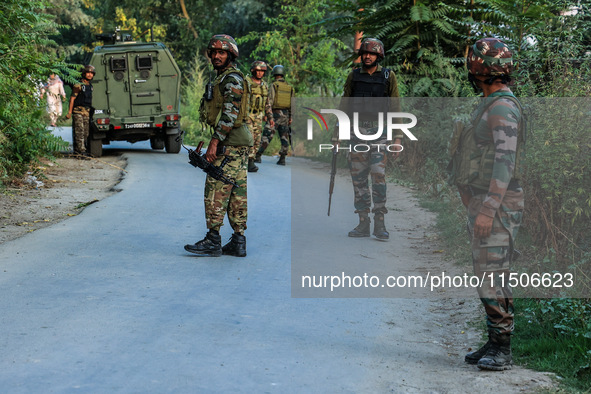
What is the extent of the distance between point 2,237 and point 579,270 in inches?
225

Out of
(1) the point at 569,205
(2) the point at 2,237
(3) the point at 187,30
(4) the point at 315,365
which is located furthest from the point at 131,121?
(3) the point at 187,30

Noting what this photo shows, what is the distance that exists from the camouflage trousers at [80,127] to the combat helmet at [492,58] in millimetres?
13340

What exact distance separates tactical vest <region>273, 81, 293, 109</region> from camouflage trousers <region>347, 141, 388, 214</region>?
6.96 metres

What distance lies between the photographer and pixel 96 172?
572 inches

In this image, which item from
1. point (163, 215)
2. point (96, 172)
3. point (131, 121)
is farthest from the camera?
point (131, 121)

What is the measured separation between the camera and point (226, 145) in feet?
24.0

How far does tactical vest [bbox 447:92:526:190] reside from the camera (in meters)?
4.44

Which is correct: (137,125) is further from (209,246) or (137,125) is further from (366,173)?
(209,246)

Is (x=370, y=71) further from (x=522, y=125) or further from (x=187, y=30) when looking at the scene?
(x=187, y=30)

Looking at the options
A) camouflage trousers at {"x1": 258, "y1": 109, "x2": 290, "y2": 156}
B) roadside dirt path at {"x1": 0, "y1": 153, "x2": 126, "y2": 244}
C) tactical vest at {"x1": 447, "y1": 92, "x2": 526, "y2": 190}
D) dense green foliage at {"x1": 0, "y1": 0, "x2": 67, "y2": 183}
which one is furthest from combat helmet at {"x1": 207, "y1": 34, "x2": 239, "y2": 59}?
camouflage trousers at {"x1": 258, "y1": 109, "x2": 290, "y2": 156}

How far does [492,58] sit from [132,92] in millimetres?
13755

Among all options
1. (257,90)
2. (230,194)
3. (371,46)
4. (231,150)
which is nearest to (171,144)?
(257,90)

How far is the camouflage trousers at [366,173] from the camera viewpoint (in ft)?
28.3

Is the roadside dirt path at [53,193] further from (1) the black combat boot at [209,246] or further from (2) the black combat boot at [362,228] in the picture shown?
(2) the black combat boot at [362,228]
